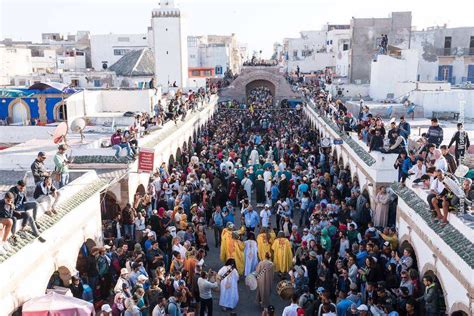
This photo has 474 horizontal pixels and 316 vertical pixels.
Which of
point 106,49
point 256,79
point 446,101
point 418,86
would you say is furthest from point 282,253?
point 106,49

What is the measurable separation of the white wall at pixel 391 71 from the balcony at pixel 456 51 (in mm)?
4418

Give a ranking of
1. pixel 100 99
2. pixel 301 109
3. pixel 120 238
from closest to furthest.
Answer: pixel 120 238 → pixel 100 99 → pixel 301 109

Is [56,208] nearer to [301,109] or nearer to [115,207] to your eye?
[115,207]

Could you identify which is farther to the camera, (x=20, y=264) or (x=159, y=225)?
(x=159, y=225)

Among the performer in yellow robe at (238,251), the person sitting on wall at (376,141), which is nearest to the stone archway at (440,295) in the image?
the performer in yellow robe at (238,251)

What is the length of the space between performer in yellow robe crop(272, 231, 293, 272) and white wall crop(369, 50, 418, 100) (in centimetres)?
1811

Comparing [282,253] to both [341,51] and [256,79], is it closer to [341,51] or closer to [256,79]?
[341,51]

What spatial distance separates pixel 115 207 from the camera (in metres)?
14.3

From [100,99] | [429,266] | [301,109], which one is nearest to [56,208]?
[429,266]

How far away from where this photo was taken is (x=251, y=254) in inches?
450

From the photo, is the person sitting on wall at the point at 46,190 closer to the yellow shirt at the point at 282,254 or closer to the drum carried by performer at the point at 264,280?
the drum carried by performer at the point at 264,280

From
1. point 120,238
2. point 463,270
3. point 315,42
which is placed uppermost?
point 315,42

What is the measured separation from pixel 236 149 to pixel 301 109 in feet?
63.6

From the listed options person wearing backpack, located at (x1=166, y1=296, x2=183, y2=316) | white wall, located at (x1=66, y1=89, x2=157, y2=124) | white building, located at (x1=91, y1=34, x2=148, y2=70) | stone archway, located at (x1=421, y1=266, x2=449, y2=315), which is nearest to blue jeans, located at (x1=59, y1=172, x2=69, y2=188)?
person wearing backpack, located at (x1=166, y1=296, x2=183, y2=316)
